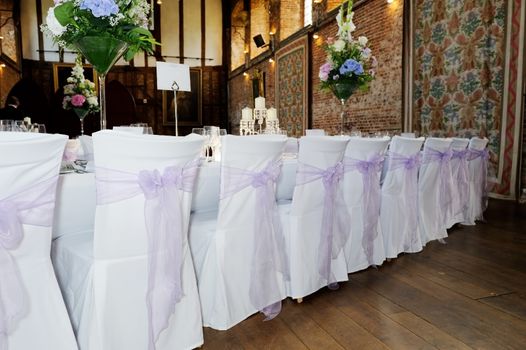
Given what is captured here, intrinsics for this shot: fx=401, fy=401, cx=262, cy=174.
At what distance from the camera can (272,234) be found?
6.84 feet

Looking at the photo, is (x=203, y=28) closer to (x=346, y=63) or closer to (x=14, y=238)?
(x=346, y=63)

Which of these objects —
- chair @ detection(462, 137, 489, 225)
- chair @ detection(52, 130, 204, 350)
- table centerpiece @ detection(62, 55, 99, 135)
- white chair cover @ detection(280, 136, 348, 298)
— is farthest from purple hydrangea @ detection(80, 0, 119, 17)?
chair @ detection(462, 137, 489, 225)

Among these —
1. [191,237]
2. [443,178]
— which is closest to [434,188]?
[443,178]

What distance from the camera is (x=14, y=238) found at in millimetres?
1248

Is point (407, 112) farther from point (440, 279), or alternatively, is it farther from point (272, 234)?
point (272, 234)

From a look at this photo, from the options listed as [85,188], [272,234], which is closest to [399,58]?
[272,234]

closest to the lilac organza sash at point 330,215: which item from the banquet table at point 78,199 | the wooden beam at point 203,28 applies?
the banquet table at point 78,199

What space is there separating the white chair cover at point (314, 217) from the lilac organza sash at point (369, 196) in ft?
0.88

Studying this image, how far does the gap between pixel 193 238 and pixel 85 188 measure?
561mm

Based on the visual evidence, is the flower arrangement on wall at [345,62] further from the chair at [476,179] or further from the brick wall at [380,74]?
the brick wall at [380,74]

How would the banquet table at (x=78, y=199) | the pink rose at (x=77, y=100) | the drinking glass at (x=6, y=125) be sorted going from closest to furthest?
the banquet table at (x=78, y=199), the drinking glass at (x=6, y=125), the pink rose at (x=77, y=100)

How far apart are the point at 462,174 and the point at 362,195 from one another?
1.79 meters

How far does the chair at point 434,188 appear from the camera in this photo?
3412mm

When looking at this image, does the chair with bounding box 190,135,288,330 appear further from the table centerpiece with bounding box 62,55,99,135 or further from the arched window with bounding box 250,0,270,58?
the arched window with bounding box 250,0,270,58
